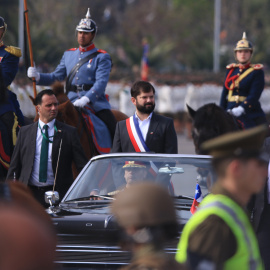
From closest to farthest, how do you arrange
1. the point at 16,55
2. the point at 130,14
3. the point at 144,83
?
the point at 144,83 → the point at 16,55 → the point at 130,14

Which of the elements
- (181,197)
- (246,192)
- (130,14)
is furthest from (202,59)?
(246,192)

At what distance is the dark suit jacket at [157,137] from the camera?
311 inches

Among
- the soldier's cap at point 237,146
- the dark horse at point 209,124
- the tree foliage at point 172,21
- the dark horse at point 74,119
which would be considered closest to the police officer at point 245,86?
the dark horse at point 209,124

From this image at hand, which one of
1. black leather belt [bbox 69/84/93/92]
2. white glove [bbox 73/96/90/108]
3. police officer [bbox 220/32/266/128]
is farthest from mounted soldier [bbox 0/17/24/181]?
police officer [bbox 220/32/266/128]

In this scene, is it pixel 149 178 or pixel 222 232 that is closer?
pixel 222 232

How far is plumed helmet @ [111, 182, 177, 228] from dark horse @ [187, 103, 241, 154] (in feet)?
20.9

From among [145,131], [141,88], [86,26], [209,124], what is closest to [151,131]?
[145,131]

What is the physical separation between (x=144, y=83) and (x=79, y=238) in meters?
2.87

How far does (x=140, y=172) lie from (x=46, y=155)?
153cm

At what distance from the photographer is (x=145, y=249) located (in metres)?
2.63

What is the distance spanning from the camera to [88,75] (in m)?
10.6

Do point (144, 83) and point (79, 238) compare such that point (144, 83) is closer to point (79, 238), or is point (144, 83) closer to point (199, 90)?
point (79, 238)

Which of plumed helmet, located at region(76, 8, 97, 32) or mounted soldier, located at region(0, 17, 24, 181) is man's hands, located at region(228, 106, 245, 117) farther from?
mounted soldier, located at region(0, 17, 24, 181)

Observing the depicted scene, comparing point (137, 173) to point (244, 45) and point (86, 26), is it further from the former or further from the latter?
point (244, 45)
